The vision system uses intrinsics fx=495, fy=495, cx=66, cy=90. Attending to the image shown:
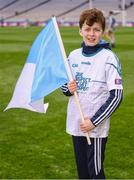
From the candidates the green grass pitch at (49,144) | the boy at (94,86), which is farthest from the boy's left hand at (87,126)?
the green grass pitch at (49,144)

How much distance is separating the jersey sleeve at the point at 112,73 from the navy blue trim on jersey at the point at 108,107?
1.7 inches

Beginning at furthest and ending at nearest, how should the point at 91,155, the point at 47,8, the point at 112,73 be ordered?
1. the point at 47,8
2. the point at 91,155
3. the point at 112,73

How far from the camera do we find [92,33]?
371cm

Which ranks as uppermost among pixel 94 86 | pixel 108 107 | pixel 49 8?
pixel 94 86

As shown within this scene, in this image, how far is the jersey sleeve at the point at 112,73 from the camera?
3.63m

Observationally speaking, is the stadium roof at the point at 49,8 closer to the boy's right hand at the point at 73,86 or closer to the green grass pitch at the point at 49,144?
the green grass pitch at the point at 49,144

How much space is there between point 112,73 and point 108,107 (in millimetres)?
254

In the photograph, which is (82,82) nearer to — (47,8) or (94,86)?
(94,86)

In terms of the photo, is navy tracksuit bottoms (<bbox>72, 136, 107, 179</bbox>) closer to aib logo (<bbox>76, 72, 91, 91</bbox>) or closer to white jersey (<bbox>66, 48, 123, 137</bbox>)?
white jersey (<bbox>66, 48, 123, 137</bbox>)

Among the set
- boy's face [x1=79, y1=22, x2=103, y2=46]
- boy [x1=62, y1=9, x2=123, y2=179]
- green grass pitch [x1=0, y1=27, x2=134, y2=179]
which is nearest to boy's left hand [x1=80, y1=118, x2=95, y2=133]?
boy [x1=62, y1=9, x2=123, y2=179]

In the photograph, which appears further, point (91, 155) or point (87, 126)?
point (91, 155)

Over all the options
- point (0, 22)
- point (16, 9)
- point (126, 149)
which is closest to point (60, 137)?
point (126, 149)

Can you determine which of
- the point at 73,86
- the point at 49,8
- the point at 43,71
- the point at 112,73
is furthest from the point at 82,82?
the point at 49,8

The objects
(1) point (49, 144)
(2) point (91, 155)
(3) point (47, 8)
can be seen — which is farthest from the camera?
(3) point (47, 8)
